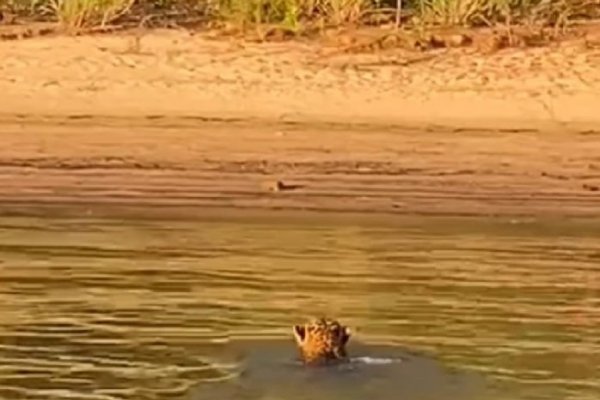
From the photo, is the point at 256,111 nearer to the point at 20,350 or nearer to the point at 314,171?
the point at 314,171

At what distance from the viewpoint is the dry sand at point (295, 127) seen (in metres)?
13.1

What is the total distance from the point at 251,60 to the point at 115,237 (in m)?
5.17

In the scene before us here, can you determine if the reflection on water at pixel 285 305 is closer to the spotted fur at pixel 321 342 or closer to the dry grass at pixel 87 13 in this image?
the spotted fur at pixel 321 342

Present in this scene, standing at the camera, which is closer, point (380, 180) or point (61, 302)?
point (61, 302)

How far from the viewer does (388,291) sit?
9906 millimetres

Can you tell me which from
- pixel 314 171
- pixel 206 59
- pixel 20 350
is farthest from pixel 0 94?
pixel 20 350

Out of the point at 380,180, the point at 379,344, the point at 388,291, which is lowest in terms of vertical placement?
the point at 379,344

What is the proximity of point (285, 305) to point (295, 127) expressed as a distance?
18.8 feet

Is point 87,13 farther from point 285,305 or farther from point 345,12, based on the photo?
point 285,305

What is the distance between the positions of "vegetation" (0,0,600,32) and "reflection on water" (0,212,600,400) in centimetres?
516

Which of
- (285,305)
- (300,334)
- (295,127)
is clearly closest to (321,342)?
(300,334)

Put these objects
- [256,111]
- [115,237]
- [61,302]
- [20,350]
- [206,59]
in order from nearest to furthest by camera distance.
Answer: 1. [20,350]
2. [61,302]
3. [115,237]
4. [256,111]
5. [206,59]

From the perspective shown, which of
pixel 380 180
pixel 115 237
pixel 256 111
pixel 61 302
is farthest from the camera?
pixel 256 111

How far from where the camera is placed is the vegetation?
17297 millimetres
